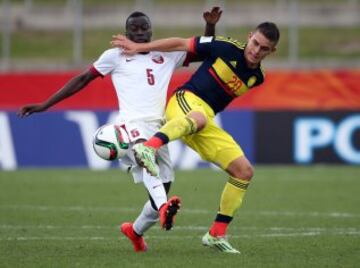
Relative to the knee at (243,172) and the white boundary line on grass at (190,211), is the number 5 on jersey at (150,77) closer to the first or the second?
the knee at (243,172)

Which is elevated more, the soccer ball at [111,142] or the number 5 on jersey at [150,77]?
the number 5 on jersey at [150,77]

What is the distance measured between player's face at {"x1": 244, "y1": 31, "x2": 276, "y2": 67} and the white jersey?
2.69ft

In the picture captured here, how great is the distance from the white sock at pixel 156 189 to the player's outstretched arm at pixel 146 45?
1175 millimetres

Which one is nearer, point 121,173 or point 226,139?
point 226,139

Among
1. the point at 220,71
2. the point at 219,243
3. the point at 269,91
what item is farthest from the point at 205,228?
the point at 269,91

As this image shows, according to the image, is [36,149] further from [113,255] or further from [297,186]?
[113,255]

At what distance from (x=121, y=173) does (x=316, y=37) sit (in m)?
11.5

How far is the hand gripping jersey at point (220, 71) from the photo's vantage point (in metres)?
9.76

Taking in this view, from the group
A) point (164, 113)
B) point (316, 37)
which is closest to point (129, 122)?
point (164, 113)

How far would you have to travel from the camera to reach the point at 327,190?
54.2ft

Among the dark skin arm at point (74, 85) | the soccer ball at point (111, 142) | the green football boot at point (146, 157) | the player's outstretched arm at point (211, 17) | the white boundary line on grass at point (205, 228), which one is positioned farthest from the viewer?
the white boundary line on grass at point (205, 228)

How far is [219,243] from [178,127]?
4.14 ft

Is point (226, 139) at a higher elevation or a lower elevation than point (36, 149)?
higher

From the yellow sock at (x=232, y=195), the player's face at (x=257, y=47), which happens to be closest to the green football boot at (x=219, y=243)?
the yellow sock at (x=232, y=195)
